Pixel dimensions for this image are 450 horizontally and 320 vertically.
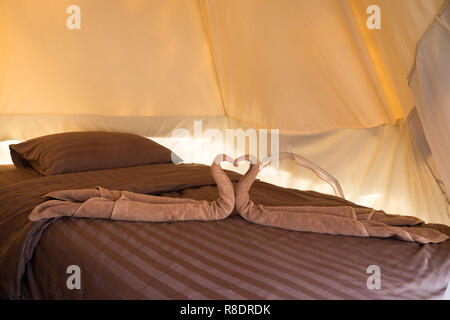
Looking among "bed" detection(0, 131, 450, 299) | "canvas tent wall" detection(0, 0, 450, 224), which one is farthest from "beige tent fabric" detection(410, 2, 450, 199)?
"bed" detection(0, 131, 450, 299)

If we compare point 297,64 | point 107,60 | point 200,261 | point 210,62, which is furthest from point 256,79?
point 200,261

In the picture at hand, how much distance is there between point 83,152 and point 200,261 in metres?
1.55

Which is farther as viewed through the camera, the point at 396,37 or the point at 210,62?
the point at 210,62

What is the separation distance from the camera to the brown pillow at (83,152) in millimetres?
2311

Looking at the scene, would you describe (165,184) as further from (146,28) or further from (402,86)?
(146,28)

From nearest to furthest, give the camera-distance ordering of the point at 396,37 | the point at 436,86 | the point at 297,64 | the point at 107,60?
the point at 436,86
the point at 396,37
the point at 297,64
the point at 107,60

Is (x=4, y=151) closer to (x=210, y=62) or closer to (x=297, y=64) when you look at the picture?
(x=210, y=62)

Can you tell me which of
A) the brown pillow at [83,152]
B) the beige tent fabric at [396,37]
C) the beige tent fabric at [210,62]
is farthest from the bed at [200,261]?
the beige tent fabric at [210,62]

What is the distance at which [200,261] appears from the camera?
111cm

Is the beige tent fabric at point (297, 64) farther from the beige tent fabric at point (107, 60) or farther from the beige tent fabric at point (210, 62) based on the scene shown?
the beige tent fabric at point (107, 60)

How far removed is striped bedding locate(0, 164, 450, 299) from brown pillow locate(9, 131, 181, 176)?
61 centimetres

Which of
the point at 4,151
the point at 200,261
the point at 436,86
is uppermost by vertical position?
the point at 436,86
